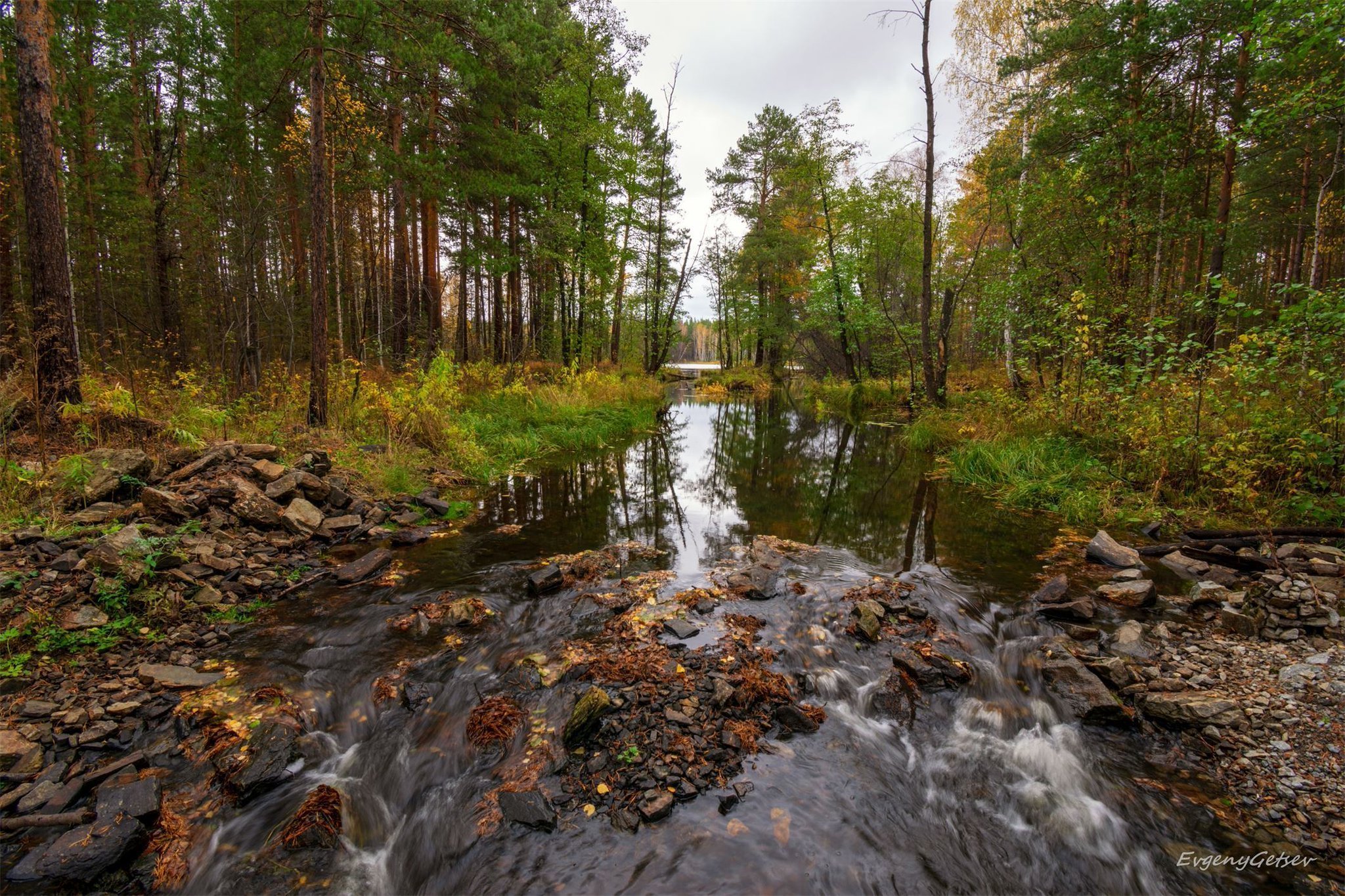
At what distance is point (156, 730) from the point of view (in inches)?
124

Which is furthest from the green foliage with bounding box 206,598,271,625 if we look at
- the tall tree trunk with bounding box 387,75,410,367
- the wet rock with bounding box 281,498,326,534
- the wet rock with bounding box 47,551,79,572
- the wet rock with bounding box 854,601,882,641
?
the tall tree trunk with bounding box 387,75,410,367

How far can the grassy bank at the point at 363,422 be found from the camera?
19.8 ft

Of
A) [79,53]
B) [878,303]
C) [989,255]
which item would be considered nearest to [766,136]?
[878,303]

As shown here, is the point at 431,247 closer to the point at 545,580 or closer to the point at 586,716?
the point at 545,580

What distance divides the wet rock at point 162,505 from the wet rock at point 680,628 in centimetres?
510

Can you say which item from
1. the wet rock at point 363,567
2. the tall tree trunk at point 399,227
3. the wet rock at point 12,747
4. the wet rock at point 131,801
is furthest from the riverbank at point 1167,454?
the tall tree trunk at point 399,227

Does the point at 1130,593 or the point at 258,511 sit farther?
the point at 258,511

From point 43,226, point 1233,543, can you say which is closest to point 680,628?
point 1233,543

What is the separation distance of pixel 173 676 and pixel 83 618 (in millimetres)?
999

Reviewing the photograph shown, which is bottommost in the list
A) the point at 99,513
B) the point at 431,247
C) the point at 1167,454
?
the point at 99,513

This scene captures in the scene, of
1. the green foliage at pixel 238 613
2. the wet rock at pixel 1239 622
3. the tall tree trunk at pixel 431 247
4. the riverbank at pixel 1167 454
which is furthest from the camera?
the tall tree trunk at pixel 431 247

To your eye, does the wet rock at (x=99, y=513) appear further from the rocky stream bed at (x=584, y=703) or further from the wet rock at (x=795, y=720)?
the wet rock at (x=795, y=720)

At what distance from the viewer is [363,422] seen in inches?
373

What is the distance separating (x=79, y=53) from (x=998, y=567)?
21993 mm
